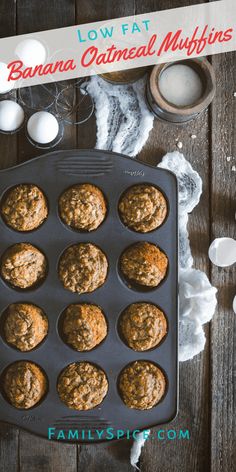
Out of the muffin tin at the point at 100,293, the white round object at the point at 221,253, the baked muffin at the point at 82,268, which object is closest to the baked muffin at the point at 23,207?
the muffin tin at the point at 100,293

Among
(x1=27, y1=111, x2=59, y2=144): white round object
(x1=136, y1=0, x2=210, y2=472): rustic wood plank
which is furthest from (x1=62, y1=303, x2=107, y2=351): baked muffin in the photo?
(x1=27, y1=111, x2=59, y2=144): white round object

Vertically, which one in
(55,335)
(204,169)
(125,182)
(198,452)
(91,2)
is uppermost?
(91,2)

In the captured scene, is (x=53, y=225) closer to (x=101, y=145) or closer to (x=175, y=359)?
(x=101, y=145)

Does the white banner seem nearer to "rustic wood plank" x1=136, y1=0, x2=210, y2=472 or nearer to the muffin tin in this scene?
"rustic wood plank" x1=136, y1=0, x2=210, y2=472

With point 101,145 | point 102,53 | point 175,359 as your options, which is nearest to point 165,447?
point 175,359

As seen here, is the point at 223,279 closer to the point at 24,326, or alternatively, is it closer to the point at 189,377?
the point at 189,377

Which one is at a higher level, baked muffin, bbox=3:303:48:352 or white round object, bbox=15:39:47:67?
white round object, bbox=15:39:47:67
